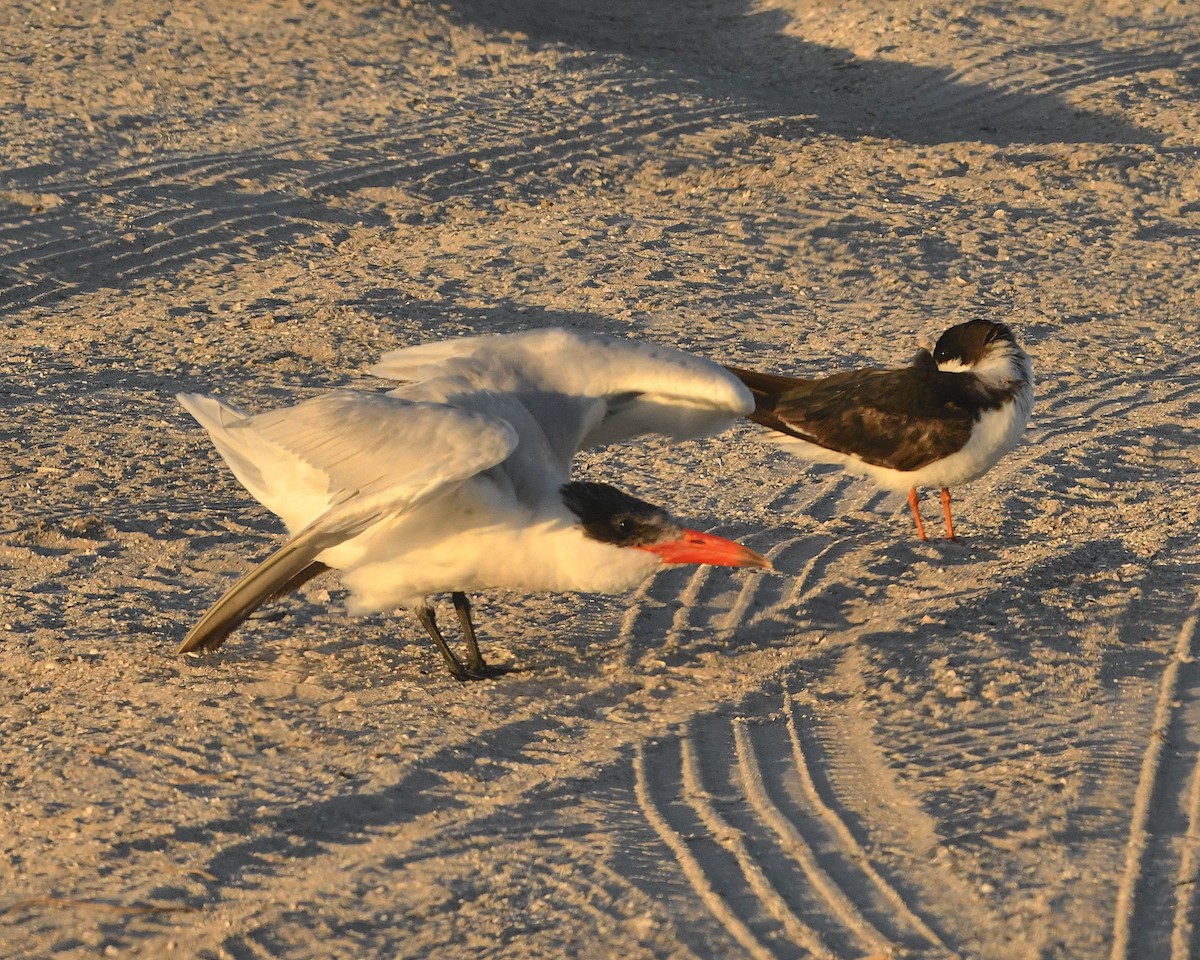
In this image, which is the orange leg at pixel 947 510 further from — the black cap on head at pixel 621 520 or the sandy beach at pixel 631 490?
the black cap on head at pixel 621 520

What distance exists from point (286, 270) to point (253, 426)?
501 cm

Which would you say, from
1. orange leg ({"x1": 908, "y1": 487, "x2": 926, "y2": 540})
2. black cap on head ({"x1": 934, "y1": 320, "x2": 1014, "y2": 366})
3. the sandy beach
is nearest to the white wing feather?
the sandy beach

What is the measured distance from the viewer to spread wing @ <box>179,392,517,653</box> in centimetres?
539

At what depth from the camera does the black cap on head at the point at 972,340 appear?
785 centimetres

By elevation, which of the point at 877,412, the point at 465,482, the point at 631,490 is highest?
the point at 465,482

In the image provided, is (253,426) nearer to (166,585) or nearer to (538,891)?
(166,585)

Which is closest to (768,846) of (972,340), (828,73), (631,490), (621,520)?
(621,520)

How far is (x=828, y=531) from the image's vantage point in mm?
7535

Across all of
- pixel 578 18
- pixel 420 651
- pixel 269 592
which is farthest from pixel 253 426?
pixel 578 18

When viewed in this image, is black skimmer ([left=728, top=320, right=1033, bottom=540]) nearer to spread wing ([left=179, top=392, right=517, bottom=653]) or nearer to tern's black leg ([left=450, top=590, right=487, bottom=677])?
tern's black leg ([left=450, top=590, right=487, bottom=677])

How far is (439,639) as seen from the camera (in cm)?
608

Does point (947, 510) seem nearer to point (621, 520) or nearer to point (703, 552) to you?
point (703, 552)

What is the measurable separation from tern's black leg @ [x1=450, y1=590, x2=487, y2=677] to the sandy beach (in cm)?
17

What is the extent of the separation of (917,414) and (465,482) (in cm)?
253
